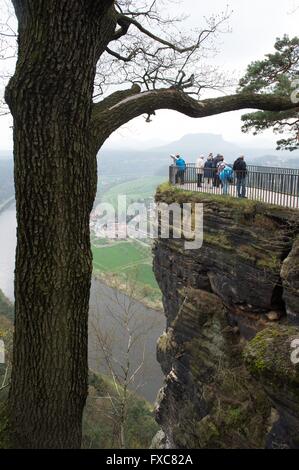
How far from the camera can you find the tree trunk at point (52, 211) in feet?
7.82

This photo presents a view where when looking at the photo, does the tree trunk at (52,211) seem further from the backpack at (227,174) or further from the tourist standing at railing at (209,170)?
the tourist standing at railing at (209,170)

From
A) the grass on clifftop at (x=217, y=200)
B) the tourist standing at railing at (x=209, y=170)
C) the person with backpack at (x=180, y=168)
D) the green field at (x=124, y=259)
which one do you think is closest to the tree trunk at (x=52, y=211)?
the grass on clifftop at (x=217, y=200)

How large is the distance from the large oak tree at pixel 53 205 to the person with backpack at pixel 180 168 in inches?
453

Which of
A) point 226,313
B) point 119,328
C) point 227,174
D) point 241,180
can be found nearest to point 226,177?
point 227,174

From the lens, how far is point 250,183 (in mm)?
11422

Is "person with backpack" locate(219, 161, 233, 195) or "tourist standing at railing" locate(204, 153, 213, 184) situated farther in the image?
"tourist standing at railing" locate(204, 153, 213, 184)

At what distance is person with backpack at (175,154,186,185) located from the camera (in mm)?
14344

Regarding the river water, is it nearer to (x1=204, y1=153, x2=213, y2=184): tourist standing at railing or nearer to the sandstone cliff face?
the sandstone cliff face

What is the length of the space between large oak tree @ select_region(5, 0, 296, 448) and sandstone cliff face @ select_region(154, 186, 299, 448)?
4.96 meters

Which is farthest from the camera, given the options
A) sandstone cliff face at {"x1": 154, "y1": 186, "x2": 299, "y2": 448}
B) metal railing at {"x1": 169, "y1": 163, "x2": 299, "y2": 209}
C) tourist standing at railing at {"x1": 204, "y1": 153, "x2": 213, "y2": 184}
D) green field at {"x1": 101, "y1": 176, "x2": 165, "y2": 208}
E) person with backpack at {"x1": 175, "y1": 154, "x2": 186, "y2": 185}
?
green field at {"x1": 101, "y1": 176, "x2": 165, "y2": 208}

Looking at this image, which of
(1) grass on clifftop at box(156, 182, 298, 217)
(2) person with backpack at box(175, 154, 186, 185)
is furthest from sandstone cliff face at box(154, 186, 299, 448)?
(2) person with backpack at box(175, 154, 186, 185)

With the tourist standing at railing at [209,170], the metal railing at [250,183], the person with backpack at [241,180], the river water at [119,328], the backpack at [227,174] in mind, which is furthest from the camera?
the tourist standing at railing at [209,170]

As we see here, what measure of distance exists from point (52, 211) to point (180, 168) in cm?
1232

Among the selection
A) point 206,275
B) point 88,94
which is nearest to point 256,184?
point 206,275
